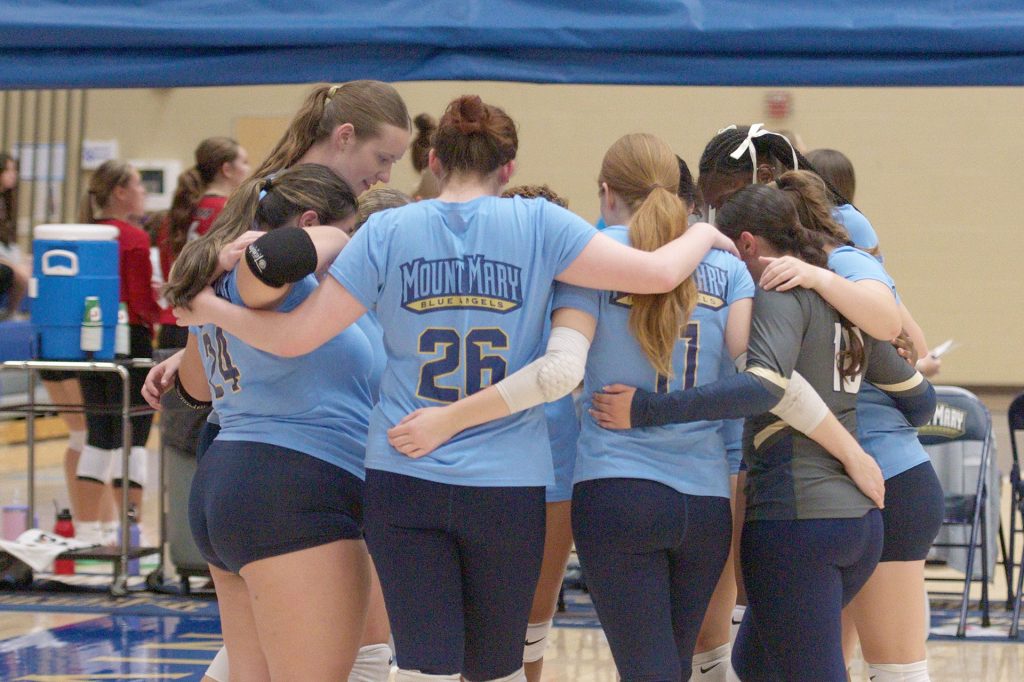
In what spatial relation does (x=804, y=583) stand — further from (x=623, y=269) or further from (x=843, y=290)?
(x=623, y=269)

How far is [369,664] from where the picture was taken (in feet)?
9.30

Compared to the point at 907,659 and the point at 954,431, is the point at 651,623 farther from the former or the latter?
the point at 954,431

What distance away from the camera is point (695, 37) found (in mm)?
4137

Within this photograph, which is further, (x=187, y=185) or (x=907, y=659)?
(x=187, y=185)

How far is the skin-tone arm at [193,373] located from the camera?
2.79 m

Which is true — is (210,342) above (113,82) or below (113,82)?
below

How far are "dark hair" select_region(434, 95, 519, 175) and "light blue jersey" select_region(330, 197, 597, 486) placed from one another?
75mm

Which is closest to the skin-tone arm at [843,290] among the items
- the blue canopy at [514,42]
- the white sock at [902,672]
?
the white sock at [902,672]

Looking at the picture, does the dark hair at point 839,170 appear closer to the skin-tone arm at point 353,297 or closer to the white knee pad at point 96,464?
the skin-tone arm at point 353,297

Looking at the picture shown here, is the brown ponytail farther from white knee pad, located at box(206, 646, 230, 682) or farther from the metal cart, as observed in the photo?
the metal cart

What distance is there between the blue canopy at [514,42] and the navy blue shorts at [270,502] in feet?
6.77

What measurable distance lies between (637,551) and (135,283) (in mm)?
4358

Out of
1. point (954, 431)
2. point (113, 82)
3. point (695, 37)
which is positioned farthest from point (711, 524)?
point (954, 431)

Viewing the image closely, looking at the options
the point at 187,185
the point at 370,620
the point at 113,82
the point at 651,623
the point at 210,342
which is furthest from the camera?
the point at 187,185
